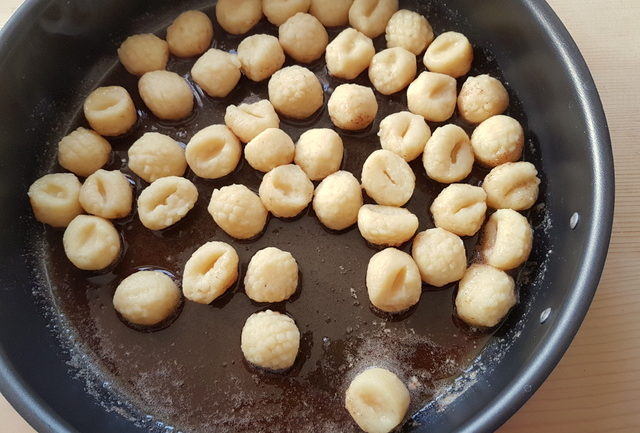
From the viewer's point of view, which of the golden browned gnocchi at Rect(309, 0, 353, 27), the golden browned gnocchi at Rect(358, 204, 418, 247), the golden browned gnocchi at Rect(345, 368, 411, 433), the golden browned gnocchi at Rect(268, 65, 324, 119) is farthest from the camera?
the golden browned gnocchi at Rect(309, 0, 353, 27)

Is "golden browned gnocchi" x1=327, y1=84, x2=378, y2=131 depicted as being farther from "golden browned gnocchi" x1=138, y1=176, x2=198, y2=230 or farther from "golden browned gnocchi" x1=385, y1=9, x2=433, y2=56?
"golden browned gnocchi" x1=138, y1=176, x2=198, y2=230

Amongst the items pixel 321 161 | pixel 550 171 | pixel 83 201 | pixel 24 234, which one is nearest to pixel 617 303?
pixel 550 171

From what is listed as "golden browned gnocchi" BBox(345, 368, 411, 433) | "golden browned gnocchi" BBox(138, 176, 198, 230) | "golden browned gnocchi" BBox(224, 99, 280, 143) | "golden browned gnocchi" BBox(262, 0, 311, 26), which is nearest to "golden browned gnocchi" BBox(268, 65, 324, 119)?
"golden browned gnocchi" BBox(224, 99, 280, 143)

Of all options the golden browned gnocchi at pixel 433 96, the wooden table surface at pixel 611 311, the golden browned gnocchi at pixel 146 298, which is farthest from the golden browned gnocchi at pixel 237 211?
the wooden table surface at pixel 611 311

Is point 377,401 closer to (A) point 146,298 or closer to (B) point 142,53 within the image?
(A) point 146,298

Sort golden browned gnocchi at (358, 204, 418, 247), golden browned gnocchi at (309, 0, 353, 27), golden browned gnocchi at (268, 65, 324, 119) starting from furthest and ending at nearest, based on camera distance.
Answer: golden browned gnocchi at (309, 0, 353, 27), golden browned gnocchi at (268, 65, 324, 119), golden browned gnocchi at (358, 204, 418, 247)

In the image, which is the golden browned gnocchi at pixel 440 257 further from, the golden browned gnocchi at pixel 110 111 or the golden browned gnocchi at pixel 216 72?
the golden browned gnocchi at pixel 110 111
